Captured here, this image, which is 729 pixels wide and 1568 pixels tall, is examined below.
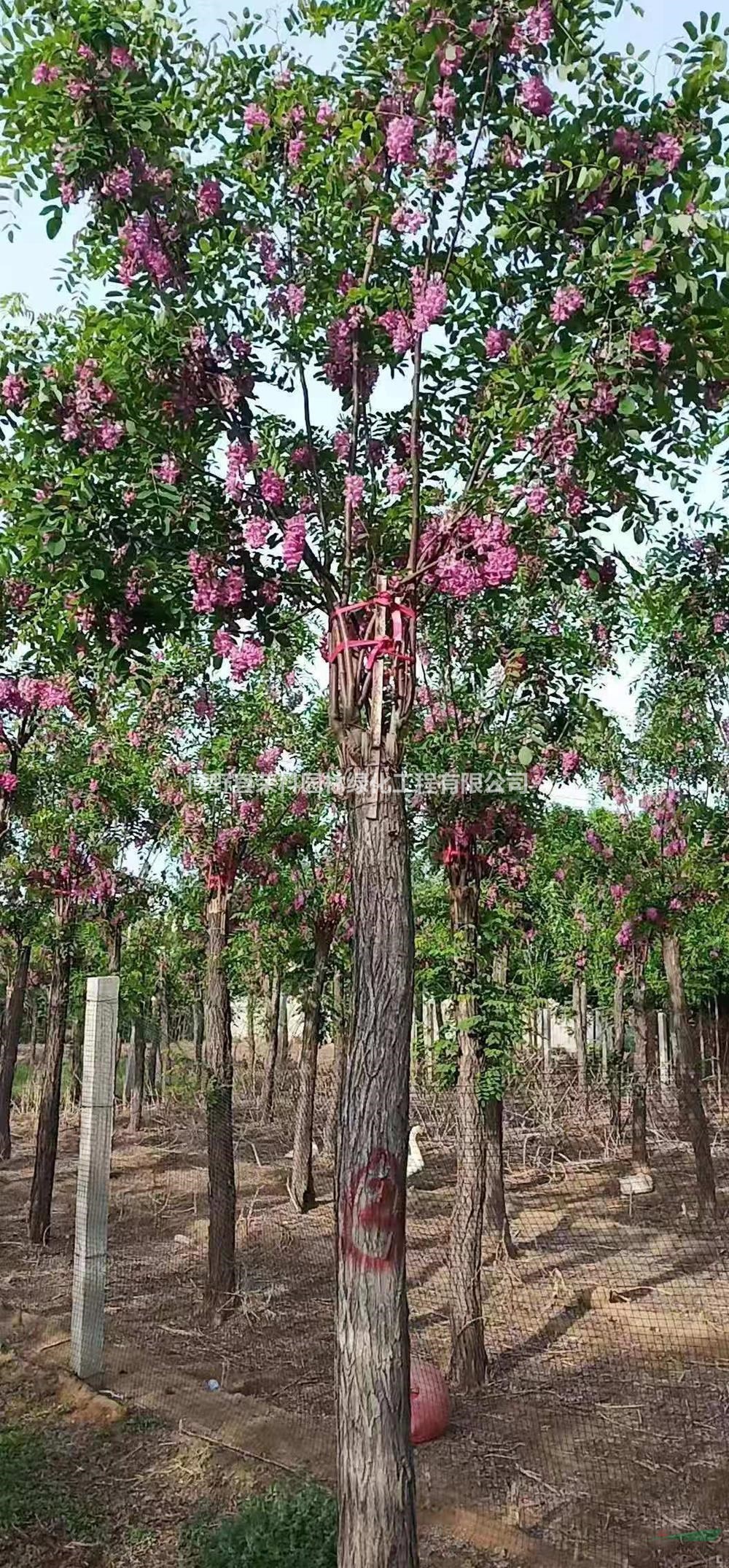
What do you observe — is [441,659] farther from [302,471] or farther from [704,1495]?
[704,1495]

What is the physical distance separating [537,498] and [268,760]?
4.92 m

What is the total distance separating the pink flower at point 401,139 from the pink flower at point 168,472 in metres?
0.98

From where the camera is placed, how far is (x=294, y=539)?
10.7ft

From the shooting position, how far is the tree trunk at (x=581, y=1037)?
50.6 ft

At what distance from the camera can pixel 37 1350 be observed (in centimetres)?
597

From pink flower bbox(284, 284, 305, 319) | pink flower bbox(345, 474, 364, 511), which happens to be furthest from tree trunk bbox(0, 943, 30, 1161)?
pink flower bbox(284, 284, 305, 319)

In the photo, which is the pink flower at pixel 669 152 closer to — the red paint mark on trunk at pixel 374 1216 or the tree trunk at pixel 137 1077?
the red paint mark on trunk at pixel 374 1216

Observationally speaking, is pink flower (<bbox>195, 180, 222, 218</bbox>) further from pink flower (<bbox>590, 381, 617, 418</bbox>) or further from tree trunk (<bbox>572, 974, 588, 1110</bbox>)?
tree trunk (<bbox>572, 974, 588, 1110</bbox>)

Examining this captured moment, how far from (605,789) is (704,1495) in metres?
6.43

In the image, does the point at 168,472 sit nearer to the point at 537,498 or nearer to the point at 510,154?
the point at 537,498

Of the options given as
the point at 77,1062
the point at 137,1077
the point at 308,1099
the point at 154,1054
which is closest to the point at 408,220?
the point at 308,1099

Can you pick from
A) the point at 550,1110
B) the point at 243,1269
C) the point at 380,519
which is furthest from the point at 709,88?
the point at 550,1110

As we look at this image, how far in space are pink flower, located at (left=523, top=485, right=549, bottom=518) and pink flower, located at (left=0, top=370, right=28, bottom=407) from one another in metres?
1.44

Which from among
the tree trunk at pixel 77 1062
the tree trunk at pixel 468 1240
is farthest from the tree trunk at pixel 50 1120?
the tree trunk at pixel 77 1062
